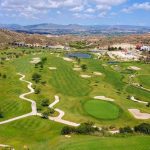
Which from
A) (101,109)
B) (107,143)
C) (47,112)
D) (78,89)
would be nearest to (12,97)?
(47,112)

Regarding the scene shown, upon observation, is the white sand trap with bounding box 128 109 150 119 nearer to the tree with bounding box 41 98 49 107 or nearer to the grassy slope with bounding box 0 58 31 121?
the tree with bounding box 41 98 49 107

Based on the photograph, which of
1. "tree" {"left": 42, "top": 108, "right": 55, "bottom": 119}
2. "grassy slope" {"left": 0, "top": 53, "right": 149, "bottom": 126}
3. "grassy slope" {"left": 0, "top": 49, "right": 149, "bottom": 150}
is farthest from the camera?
"grassy slope" {"left": 0, "top": 53, "right": 149, "bottom": 126}

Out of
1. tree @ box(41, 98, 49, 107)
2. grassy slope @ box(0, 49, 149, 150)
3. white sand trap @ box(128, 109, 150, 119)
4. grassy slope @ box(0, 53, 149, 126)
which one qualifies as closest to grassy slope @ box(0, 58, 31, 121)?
grassy slope @ box(0, 49, 149, 150)

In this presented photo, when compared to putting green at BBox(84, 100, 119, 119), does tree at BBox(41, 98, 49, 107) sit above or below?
above

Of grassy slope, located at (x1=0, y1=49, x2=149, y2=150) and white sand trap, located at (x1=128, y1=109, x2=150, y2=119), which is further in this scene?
white sand trap, located at (x1=128, y1=109, x2=150, y2=119)

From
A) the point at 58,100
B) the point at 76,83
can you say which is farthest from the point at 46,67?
the point at 58,100

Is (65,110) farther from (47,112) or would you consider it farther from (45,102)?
(47,112)

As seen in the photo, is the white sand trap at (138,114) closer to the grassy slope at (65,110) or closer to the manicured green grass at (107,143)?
the grassy slope at (65,110)

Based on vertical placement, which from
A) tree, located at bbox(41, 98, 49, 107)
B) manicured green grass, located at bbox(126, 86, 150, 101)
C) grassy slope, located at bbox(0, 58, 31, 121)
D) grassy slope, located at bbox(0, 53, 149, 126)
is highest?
tree, located at bbox(41, 98, 49, 107)
